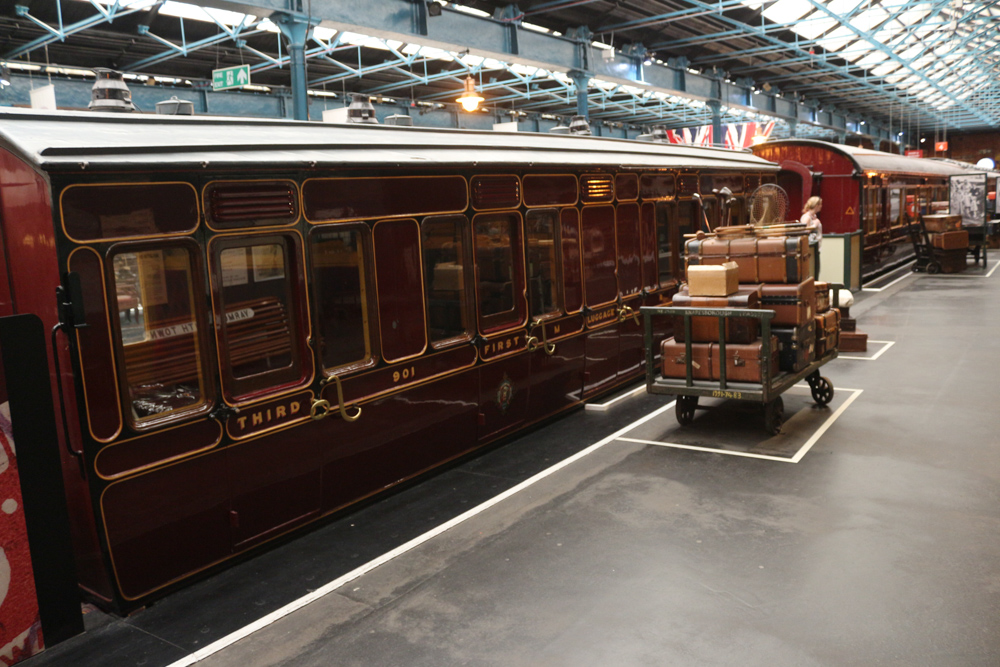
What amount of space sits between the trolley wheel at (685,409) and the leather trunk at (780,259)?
4.74ft

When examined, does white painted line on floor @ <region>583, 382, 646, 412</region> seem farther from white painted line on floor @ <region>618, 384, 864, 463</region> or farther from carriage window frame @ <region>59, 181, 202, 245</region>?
carriage window frame @ <region>59, 181, 202, 245</region>

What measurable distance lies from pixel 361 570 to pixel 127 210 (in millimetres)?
Result: 2695

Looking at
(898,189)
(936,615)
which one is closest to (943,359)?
(936,615)

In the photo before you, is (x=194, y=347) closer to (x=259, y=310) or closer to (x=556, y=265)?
(x=259, y=310)

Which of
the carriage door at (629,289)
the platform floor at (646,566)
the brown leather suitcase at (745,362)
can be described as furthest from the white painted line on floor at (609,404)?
the brown leather suitcase at (745,362)

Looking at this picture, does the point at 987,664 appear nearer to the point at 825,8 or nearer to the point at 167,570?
the point at 167,570

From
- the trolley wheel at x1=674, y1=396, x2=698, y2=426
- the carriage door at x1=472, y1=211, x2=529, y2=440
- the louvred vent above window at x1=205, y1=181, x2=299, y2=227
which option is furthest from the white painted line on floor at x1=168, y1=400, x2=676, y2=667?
the louvred vent above window at x1=205, y1=181, x2=299, y2=227

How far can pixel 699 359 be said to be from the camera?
7719 mm

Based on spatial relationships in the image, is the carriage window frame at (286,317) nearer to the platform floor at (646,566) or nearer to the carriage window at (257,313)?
the carriage window at (257,313)

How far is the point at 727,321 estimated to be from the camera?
7.63 m

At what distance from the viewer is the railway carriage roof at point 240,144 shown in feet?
14.2

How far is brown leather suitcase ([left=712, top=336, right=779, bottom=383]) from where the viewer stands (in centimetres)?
734

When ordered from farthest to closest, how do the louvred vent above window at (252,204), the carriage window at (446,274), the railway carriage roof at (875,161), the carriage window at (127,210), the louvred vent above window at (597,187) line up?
the railway carriage roof at (875,161) → the louvred vent above window at (597,187) → the carriage window at (446,274) → the louvred vent above window at (252,204) → the carriage window at (127,210)

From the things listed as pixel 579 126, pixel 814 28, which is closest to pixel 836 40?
pixel 814 28
